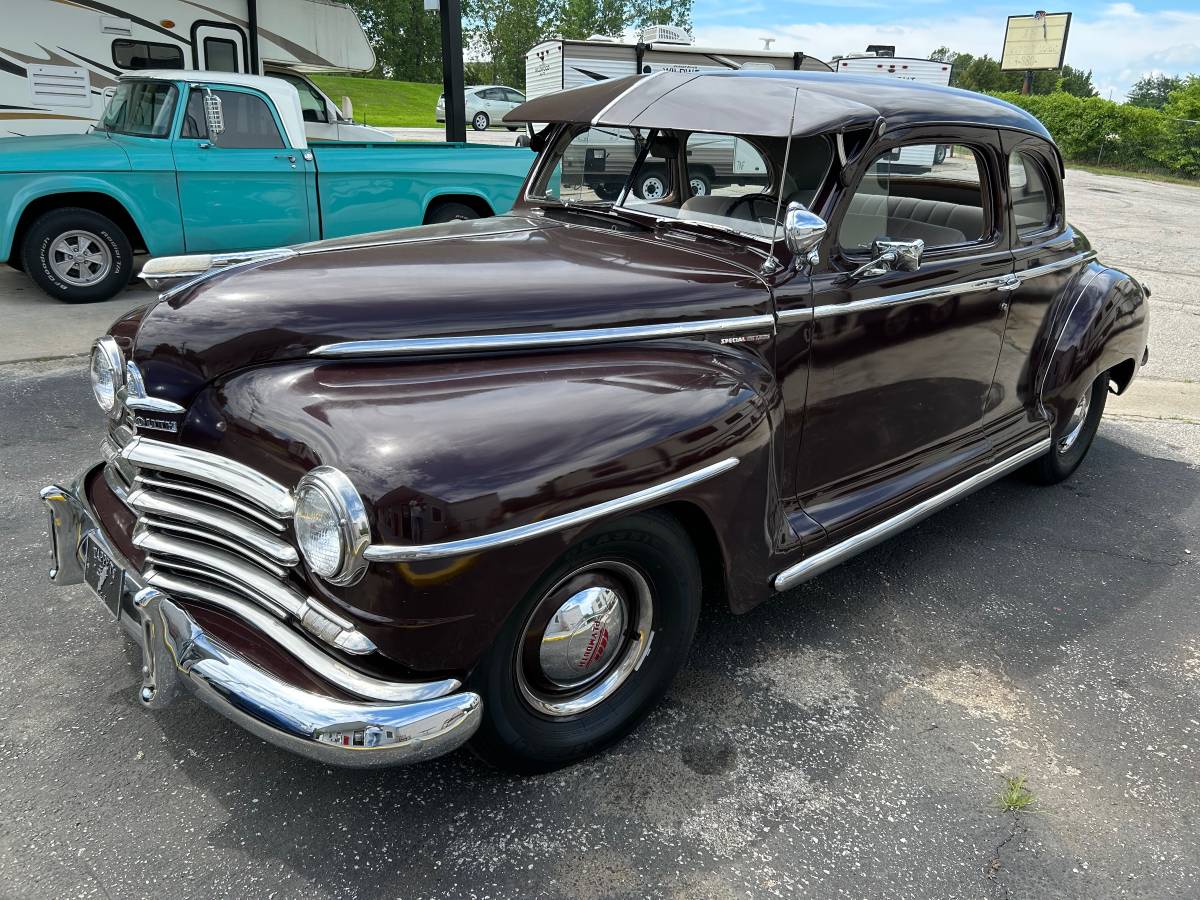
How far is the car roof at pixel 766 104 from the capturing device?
2.86 meters

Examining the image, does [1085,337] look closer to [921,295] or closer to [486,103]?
[921,295]

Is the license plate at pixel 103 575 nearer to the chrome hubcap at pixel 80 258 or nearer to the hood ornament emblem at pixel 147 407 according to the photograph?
the hood ornament emblem at pixel 147 407

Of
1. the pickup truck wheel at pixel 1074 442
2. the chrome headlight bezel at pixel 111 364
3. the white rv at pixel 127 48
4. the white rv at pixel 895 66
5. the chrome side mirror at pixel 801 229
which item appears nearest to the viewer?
the chrome headlight bezel at pixel 111 364

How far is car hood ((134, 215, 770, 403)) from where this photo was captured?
7.59 ft

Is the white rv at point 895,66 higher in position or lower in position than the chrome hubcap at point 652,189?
higher

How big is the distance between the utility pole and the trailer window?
3.40 metres

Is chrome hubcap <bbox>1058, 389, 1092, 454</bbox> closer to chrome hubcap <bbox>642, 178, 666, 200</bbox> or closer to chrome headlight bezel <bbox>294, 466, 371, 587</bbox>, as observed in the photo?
chrome hubcap <bbox>642, 178, 666, 200</bbox>

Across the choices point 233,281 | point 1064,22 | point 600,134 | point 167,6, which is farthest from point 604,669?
point 1064,22

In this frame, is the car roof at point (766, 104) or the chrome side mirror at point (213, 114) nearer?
the car roof at point (766, 104)

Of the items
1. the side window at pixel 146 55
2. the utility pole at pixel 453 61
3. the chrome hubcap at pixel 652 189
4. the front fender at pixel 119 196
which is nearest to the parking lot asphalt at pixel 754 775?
the chrome hubcap at pixel 652 189

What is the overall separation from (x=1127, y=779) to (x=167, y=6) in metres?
12.0

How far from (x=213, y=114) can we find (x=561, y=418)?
6832 mm

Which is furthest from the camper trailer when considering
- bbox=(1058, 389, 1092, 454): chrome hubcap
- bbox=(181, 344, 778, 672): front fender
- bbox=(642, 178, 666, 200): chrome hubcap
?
bbox=(1058, 389, 1092, 454): chrome hubcap

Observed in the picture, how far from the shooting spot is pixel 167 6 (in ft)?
A: 34.3
